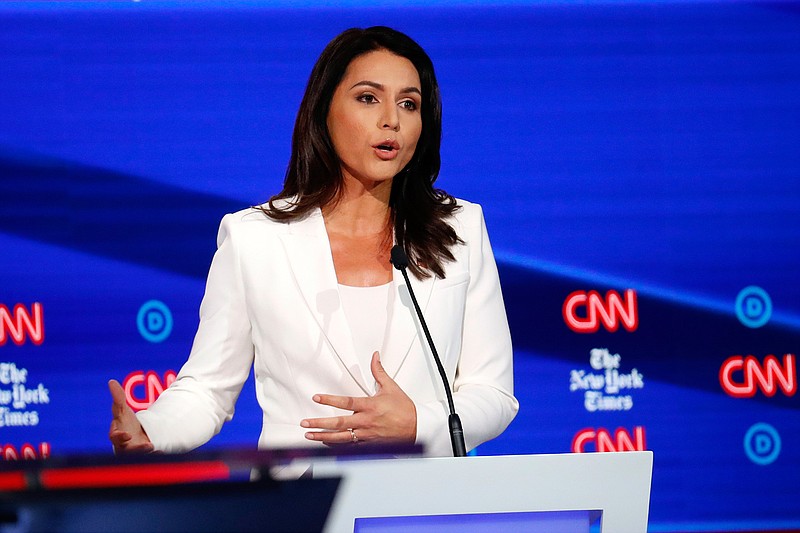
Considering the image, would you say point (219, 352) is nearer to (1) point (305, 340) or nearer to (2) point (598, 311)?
(1) point (305, 340)

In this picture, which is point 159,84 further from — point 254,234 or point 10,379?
point 254,234

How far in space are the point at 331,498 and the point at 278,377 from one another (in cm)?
131

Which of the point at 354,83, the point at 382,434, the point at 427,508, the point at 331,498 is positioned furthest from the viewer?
the point at 354,83

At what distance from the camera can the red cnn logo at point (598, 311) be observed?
358 cm

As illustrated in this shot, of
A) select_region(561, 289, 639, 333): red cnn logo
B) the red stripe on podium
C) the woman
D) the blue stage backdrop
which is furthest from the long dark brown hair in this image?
the red stripe on podium

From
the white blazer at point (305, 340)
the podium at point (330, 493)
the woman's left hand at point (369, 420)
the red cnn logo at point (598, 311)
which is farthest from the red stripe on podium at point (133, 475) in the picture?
the red cnn logo at point (598, 311)

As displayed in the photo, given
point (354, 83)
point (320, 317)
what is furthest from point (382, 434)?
point (354, 83)

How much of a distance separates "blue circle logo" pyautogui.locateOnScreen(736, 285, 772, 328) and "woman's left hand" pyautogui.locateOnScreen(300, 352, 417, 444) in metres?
2.05

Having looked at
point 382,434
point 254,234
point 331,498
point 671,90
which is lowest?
point 331,498

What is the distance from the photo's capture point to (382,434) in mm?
1948

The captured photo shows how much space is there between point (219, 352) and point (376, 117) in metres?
0.65

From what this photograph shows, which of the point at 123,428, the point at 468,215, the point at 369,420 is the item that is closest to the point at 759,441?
the point at 468,215

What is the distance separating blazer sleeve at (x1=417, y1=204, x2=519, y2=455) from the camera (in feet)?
6.90

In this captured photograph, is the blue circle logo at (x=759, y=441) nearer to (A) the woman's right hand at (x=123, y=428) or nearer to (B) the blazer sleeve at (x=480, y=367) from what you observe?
(B) the blazer sleeve at (x=480, y=367)
